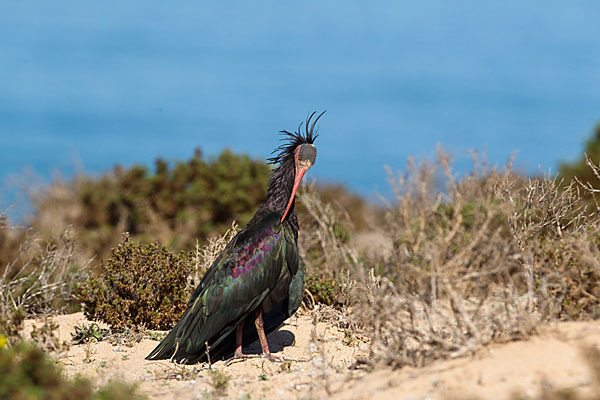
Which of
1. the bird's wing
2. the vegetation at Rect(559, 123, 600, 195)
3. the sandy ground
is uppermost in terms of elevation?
the vegetation at Rect(559, 123, 600, 195)

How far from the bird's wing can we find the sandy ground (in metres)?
0.36

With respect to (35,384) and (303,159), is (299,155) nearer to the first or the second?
(303,159)

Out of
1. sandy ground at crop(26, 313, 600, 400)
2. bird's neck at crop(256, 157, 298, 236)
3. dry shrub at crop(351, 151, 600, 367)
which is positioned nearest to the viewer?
sandy ground at crop(26, 313, 600, 400)

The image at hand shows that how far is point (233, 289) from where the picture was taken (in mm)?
7078

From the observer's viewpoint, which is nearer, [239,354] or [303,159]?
[239,354]

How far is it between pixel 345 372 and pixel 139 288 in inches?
143

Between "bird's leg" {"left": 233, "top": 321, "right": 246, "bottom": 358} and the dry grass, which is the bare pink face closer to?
"bird's leg" {"left": 233, "top": 321, "right": 246, "bottom": 358}

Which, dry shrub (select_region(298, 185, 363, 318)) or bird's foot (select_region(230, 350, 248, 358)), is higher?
dry shrub (select_region(298, 185, 363, 318))

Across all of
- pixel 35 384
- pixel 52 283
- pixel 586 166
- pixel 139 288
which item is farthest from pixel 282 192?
pixel 586 166

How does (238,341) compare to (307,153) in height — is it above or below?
below

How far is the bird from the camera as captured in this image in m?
7.09

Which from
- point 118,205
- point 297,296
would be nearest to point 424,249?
point 297,296

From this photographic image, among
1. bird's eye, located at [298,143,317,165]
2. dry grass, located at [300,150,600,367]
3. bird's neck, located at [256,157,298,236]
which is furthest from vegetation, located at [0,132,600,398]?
bird's eye, located at [298,143,317,165]

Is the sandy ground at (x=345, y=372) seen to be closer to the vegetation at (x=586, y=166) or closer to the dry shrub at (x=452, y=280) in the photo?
the dry shrub at (x=452, y=280)
